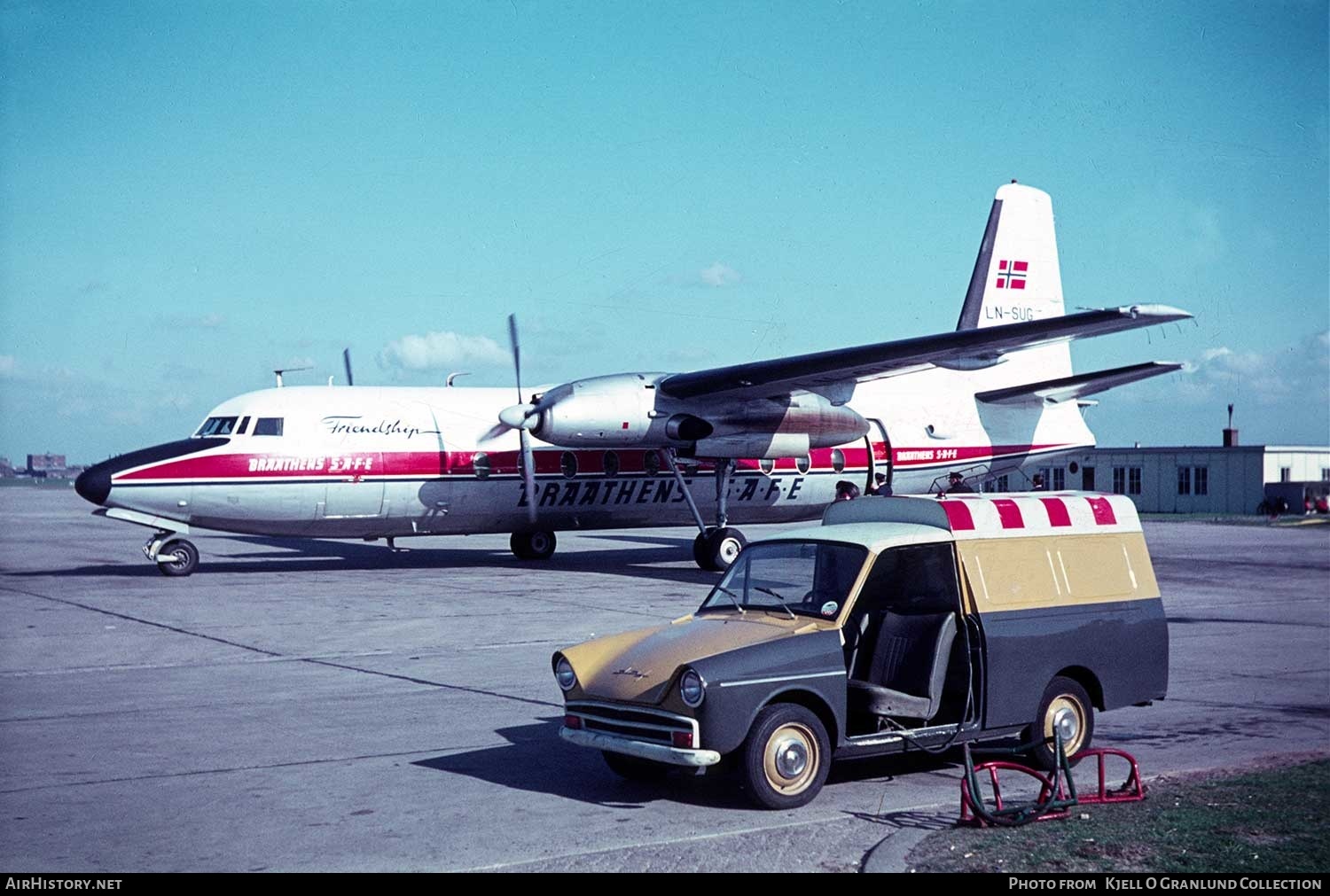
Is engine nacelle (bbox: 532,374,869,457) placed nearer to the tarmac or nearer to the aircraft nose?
the tarmac

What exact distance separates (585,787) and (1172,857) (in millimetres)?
Answer: 3542

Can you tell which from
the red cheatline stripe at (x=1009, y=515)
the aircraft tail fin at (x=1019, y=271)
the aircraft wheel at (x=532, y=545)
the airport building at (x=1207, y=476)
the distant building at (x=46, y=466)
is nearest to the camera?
the red cheatline stripe at (x=1009, y=515)

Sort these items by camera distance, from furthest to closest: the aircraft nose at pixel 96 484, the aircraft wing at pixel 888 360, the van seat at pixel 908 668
A: the aircraft nose at pixel 96 484, the aircraft wing at pixel 888 360, the van seat at pixel 908 668

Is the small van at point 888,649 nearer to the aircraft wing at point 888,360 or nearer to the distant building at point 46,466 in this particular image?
the aircraft wing at point 888,360

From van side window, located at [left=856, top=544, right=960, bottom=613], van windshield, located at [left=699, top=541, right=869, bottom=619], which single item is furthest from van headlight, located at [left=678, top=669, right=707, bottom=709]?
van side window, located at [left=856, top=544, right=960, bottom=613]

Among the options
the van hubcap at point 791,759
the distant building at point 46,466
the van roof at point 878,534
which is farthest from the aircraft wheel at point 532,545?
the distant building at point 46,466

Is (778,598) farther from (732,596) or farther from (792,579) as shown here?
(732,596)

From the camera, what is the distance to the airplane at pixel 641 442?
21.8 meters

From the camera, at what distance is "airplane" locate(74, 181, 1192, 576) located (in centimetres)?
2178

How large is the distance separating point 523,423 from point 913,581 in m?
14.6

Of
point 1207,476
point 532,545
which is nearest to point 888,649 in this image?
point 532,545

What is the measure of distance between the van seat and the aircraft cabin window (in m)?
16.6

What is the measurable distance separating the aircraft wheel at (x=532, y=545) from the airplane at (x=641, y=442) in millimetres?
43
